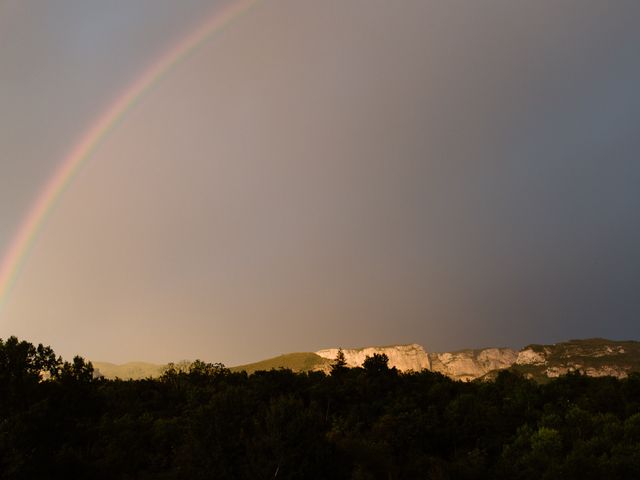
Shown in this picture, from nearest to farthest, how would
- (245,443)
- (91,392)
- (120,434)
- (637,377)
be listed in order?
(245,443) → (91,392) → (120,434) → (637,377)

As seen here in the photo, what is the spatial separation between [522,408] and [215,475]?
60468mm

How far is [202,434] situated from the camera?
4250cm

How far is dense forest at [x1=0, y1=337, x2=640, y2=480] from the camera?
39.3 m

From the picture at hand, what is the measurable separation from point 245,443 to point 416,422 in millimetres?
30610

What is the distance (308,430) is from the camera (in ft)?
141

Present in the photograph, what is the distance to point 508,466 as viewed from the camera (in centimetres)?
5603

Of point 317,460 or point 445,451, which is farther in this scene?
point 445,451

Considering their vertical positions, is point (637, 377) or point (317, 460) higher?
point (317, 460)

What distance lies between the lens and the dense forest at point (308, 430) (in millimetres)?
39281

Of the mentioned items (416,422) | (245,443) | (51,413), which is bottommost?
(416,422)

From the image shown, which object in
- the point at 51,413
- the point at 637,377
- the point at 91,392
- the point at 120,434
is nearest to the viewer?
the point at 51,413

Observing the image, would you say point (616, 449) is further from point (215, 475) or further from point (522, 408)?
point (215, 475)

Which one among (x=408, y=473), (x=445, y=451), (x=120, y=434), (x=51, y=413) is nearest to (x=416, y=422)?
(x=445, y=451)

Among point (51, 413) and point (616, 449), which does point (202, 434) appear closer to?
point (51, 413)
